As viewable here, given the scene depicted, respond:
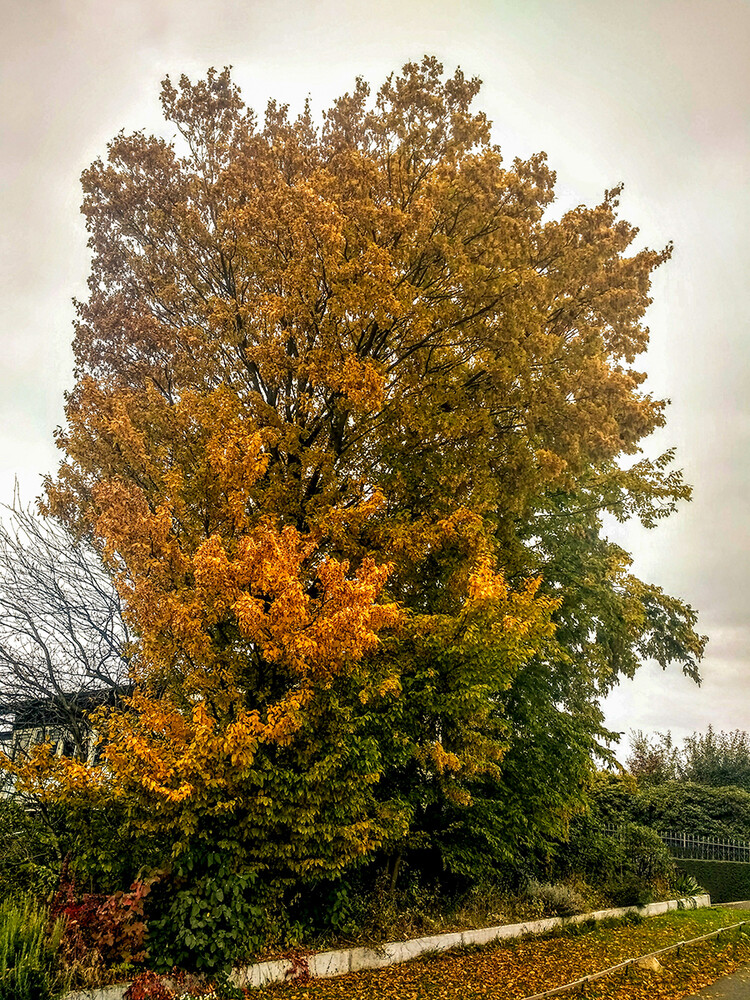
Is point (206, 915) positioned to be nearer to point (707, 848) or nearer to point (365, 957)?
point (365, 957)

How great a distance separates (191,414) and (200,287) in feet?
10.5

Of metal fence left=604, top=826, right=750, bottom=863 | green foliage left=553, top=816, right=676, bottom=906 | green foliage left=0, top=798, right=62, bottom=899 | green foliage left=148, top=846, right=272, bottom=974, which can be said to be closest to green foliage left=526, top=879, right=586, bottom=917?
green foliage left=553, top=816, right=676, bottom=906

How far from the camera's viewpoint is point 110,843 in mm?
8305

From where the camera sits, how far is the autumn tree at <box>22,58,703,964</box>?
26.8ft

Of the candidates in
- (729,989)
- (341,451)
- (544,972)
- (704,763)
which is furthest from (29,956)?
(704,763)

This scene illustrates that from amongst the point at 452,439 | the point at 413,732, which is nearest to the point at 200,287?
the point at 452,439

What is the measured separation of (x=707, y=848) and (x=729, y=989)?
13.9 meters

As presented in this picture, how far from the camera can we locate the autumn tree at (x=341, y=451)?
818 centimetres

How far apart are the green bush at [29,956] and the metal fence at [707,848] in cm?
1902

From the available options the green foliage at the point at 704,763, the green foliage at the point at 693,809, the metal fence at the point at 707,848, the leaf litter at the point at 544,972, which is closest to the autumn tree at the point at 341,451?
the leaf litter at the point at 544,972

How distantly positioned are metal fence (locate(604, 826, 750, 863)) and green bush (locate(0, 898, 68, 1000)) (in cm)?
1902

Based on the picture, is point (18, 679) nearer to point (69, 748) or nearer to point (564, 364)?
point (69, 748)

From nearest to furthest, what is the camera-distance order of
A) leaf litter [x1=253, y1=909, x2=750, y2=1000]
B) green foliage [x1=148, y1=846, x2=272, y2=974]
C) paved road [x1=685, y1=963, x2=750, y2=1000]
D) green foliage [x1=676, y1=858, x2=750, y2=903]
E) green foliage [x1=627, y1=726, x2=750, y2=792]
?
1. green foliage [x1=148, y1=846, x2=272, y2=974]
2. leaf litter [x1=253, y1=909, x2=750, y2=1000]
3. paved road [x1=685, y1=963, x2=750, y2=1000]
4. green foliage [x1=676, y1=858, x2=750, y2=903]
5. green foliage [x1=627, y1=726, x2=750, y2=792]

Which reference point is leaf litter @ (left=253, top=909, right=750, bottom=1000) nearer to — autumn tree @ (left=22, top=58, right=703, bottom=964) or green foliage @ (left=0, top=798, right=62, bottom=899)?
autumn tree @ (left=22, top=58, right=703, bottom=964)
